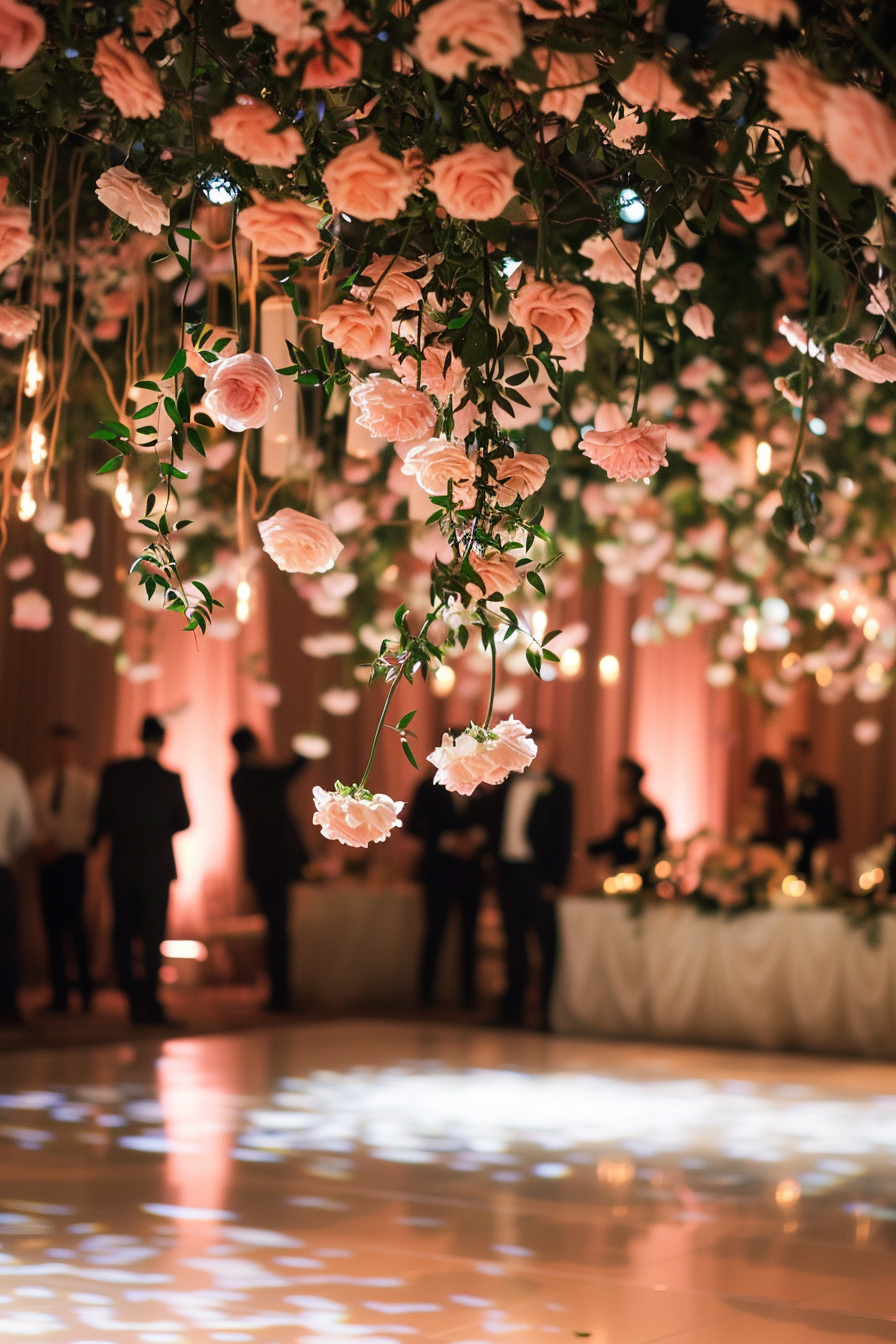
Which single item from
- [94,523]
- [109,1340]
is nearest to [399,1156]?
[109,1340]

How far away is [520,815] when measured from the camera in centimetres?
902

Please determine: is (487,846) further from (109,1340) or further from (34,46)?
(34,46)

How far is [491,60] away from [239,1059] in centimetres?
618

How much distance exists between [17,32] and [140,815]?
22.4 ft

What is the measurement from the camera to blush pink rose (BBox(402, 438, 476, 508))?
89.9 inches

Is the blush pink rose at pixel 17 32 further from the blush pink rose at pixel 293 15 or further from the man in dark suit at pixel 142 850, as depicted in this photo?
the man in dark suit at pixel 142 850

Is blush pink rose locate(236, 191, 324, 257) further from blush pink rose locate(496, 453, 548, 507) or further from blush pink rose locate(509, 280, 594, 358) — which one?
blush pink rose locate(496, 453, 548, 507)

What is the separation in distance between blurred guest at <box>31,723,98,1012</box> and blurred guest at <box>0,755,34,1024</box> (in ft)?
1.26

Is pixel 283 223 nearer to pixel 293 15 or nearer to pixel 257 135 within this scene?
pixel 257 135

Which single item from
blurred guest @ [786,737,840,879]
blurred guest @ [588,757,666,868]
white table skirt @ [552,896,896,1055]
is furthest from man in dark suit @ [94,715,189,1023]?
blurred guest @ [786,737,840,879]

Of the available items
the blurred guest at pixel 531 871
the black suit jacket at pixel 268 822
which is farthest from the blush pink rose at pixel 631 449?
the black suit jacket at pixel 268 822

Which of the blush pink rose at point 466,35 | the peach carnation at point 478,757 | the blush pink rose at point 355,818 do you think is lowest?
the blush pink rose at point 355,818

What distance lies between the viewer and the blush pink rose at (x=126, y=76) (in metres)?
1.99

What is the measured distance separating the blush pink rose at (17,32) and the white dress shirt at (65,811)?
729cm
